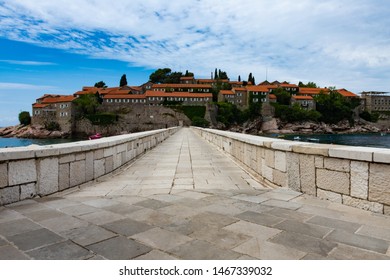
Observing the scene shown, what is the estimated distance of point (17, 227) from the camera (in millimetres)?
3104

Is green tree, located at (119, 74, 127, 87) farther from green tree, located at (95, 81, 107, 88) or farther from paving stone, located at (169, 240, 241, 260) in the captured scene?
paving stone, located at (169, 240, 241, 260)

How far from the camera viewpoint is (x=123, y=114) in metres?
89.9

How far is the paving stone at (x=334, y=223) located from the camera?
122 inches

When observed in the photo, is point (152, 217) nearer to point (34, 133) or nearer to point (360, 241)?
point (360, 241)

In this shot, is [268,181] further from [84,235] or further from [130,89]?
[130,89]

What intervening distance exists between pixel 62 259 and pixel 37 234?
72 cm

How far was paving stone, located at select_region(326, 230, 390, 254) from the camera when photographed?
2582 millimetres

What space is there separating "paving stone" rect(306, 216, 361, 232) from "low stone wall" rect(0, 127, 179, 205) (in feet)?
12.6

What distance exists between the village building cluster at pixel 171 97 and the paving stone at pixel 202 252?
90.4 metres

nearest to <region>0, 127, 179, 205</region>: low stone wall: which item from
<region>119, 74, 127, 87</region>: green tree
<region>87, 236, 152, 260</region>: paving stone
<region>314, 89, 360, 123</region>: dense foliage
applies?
<region>87, 236, 152, 260</region>: paving stone

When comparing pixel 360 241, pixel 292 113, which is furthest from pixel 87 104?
pixel 360 241

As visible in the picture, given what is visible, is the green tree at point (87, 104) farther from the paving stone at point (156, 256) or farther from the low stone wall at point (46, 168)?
the paving stone at point (156, 256)

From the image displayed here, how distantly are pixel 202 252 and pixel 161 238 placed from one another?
1.62 feet

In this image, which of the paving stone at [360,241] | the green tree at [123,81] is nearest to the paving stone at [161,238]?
the paving stone at [360,241]
